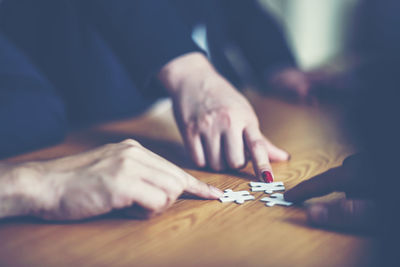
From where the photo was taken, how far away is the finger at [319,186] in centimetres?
74

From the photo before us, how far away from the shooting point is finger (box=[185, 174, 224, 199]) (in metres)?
0.84

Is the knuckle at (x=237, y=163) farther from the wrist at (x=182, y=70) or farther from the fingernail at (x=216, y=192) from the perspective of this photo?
the wrist at (x=182, y=70)

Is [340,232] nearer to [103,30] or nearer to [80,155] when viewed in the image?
[80,155]

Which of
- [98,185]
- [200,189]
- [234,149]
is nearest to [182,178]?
[200,189]

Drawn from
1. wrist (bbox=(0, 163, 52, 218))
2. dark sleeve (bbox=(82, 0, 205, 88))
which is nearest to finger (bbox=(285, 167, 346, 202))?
wrist (bbox=(0, 163, 52, 218))

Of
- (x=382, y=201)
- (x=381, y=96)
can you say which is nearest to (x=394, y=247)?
(x=382, y=201)

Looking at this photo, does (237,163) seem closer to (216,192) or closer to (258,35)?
(216,192)

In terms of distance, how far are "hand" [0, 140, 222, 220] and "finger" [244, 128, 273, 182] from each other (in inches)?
11.0

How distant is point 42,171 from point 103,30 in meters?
0.74

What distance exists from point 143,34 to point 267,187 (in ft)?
2.25

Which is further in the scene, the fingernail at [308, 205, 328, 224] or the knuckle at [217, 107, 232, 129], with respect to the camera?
the knuckle at [217, 107, 232, 129]

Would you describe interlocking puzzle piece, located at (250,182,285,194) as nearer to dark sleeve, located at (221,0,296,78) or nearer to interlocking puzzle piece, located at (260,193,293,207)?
interlocking puzzle piece, located at (260,193,293,207)

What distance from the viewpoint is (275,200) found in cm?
85

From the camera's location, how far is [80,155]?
0.81 meters
